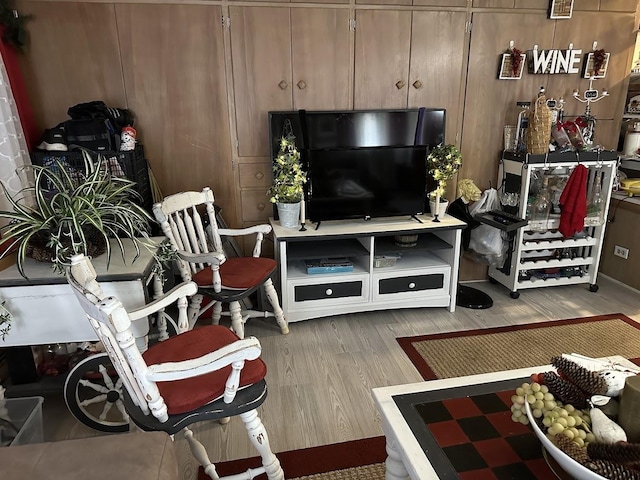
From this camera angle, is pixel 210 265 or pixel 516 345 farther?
pixel 516 345

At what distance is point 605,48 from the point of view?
3.39 metres

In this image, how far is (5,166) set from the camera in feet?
7.25

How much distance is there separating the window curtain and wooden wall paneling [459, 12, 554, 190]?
2827mm

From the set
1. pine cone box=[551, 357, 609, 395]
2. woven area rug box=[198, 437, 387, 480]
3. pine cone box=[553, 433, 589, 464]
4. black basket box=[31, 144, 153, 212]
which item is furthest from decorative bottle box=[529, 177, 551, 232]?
black basket box=[31, 144, 153, 212]

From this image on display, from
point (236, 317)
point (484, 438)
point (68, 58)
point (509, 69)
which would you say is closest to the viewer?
point (484, 438)

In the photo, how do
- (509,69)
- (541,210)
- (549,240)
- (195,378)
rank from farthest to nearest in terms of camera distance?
(549,240) → (541,210) → (509,69) → (195,378)

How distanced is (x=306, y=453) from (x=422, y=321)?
143cm

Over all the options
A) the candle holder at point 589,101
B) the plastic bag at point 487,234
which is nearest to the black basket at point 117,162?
the plastic bag at point 487,234

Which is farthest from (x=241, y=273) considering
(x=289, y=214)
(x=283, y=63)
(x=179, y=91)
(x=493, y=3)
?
(x=493, y=3)

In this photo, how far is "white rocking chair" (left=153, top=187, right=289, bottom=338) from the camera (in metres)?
2.35

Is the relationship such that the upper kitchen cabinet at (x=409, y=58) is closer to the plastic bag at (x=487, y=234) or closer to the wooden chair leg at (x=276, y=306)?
the plastic bag at (x=487, y=234)

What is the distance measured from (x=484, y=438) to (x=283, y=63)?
2.52 metres

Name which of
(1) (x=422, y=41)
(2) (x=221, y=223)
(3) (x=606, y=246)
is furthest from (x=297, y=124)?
(3) (x=606, y=246)

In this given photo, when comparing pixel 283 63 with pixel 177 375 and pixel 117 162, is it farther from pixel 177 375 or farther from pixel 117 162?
pixel 177 375
